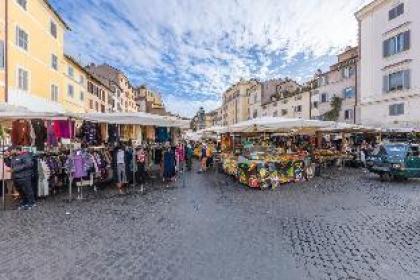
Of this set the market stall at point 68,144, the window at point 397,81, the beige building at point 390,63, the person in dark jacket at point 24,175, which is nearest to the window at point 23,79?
the market stall at point 68,144

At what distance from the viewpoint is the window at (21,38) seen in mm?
22664

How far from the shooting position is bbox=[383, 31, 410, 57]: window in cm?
2981

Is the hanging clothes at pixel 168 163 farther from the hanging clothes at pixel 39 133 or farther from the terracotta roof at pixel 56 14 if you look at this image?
the terracotta roof at pixel 56 14

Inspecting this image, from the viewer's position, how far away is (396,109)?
31172 mm

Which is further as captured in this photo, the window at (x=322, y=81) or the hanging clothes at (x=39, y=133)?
the window at (x=322, y=81)

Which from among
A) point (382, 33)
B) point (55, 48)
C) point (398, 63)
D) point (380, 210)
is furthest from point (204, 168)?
point (382, 33)

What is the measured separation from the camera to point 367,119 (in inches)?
1373

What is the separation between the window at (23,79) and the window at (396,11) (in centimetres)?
3255

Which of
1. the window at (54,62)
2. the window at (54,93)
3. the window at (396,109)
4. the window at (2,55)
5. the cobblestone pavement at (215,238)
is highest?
the window at (54,62)

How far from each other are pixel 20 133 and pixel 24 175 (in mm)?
2105

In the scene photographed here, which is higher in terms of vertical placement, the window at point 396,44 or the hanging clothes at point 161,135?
the window at point 396,44

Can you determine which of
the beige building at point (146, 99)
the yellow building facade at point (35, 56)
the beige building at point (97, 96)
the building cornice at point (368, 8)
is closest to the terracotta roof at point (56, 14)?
the yellow building facade at point (35, 56)

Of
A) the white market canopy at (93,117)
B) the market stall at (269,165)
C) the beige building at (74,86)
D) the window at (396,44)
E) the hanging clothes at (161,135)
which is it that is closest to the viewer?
the white market canopy at (93,117)

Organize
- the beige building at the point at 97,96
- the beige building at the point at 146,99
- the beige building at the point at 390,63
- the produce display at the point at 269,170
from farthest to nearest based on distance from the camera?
1. the beige building at the point at 146,99
2. the beige building at the point at 97,96
3. the beige building at the point at 390,63
4. the produce display at the point at 269,170
